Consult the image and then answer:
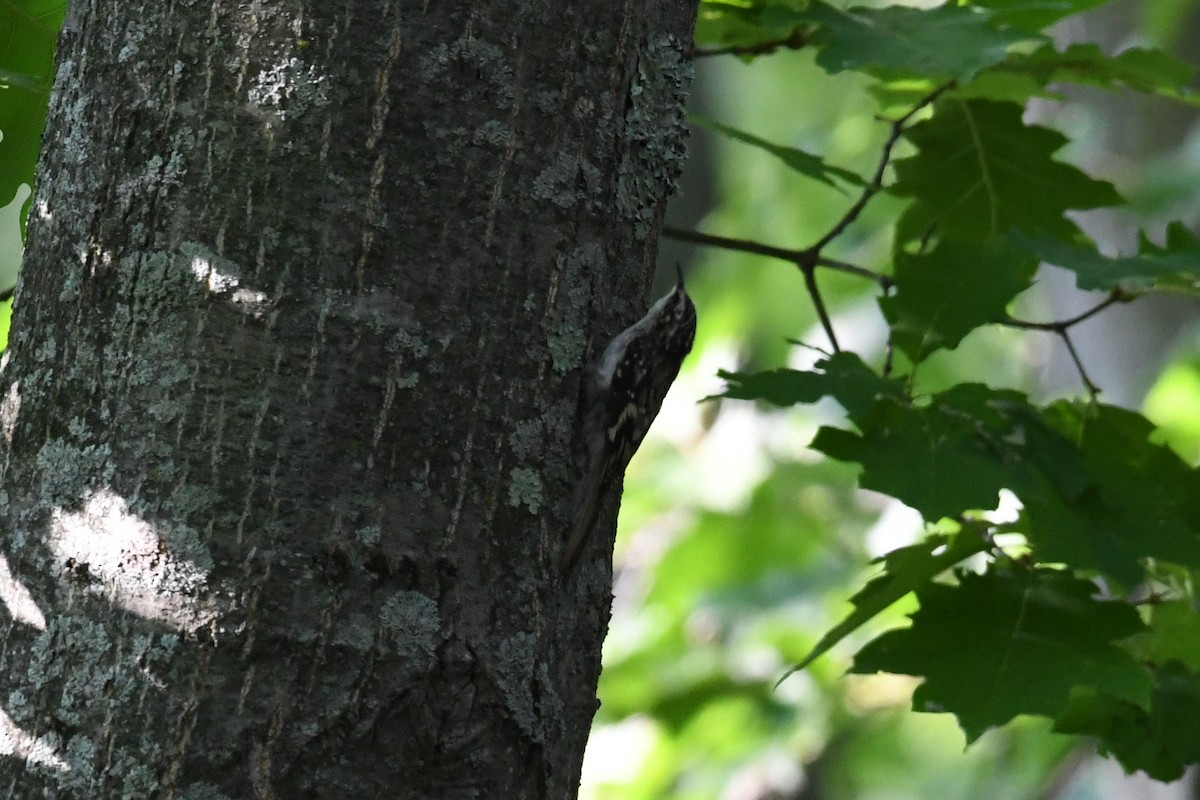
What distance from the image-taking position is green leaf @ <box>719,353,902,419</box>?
75.9 inches

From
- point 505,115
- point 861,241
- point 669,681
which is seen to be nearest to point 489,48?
point 505,115

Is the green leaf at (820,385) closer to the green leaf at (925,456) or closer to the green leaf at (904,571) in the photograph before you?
the green leaf at (925,456)

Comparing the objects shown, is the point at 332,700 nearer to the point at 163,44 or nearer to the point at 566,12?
the point at 163,44

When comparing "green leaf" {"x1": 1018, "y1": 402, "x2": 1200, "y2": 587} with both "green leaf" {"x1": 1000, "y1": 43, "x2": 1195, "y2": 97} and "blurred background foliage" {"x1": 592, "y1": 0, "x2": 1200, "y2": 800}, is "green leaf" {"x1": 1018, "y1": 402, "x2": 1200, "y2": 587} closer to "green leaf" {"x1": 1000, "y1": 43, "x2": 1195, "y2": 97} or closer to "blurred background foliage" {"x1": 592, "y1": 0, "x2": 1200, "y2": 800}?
"green leaf" {"x1": 1000, "y1": 43, "x2": 1195, "y2": 97}

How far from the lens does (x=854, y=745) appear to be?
7.57m

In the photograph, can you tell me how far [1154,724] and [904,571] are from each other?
0.56 metres

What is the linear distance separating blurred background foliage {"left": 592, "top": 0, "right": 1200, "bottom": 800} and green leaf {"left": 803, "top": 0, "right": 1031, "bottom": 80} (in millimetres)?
2472

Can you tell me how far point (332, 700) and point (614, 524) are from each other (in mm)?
523

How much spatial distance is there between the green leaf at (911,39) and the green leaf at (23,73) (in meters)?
1.35

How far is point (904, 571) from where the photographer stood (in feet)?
6.88

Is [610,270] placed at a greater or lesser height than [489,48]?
lesser

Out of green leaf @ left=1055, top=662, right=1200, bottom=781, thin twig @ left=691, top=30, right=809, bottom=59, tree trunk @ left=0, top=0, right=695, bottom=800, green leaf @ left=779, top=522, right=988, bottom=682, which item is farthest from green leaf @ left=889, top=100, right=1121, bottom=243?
tree trunk @ left=0, top=0, right=695, bottom=800

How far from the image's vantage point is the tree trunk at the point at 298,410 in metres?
1.41

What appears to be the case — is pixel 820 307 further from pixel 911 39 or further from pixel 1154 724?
pixel 1154 724
